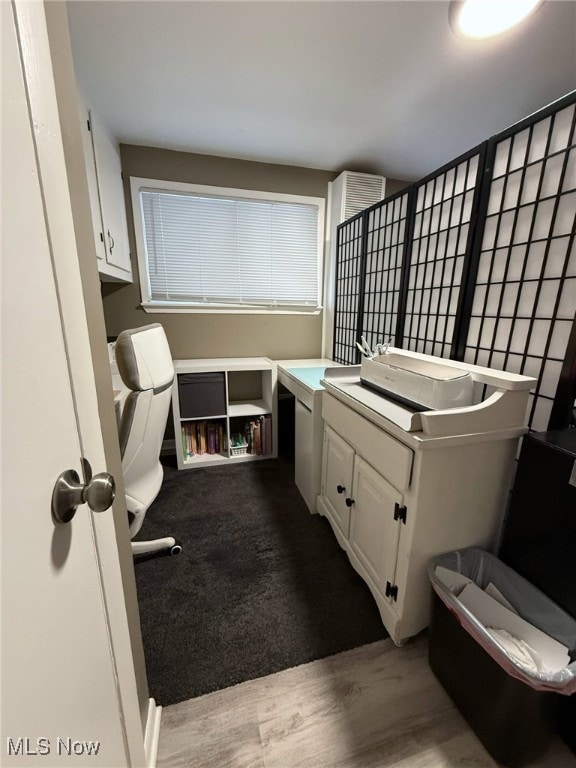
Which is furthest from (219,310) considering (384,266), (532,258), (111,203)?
(532,258)

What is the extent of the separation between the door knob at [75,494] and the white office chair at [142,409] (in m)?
0.75

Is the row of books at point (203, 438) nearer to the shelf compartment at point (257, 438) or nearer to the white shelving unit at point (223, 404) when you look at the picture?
the white shelving unit at point (223, 404)

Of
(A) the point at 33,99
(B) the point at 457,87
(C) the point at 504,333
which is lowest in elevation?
(C) the point at 504,333

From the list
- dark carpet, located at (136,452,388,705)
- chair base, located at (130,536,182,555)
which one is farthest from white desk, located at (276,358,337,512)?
chair base, located at (130,536,182,555)

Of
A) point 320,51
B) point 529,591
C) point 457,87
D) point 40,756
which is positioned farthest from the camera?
point 457,87

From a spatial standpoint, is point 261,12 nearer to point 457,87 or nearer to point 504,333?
point 457,87

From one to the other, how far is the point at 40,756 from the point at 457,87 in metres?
2.64

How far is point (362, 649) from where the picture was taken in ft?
3.92

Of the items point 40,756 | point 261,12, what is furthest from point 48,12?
point 261,12

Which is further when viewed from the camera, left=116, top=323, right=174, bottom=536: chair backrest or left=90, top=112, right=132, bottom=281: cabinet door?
left=90, top=112, right=132, bottom=281: cabinet door

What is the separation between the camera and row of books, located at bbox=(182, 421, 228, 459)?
2.56m

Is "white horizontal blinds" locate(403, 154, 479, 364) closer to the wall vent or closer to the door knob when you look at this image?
the wall vent

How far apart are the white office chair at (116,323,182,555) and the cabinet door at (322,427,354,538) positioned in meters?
0.88

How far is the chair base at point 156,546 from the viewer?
1.59 meters
